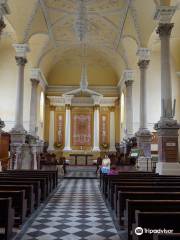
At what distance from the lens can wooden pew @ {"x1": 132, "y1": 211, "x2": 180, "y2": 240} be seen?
3.22m

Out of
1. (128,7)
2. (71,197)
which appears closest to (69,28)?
(128,7)

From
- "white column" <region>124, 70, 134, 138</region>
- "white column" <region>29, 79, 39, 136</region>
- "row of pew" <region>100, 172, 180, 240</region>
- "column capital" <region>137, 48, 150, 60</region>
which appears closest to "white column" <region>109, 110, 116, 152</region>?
"white column" <region>124, 70, 134, 138</region>

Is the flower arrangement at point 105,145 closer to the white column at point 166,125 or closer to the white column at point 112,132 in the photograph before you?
the white column at point 112,132

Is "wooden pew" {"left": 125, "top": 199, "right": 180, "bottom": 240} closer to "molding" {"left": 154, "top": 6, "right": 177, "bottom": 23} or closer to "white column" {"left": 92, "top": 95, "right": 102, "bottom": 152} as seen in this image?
"molding" {"left": 154, "top": 6, "right": 177, "bottom": 23}

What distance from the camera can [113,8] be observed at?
17359 millimetres

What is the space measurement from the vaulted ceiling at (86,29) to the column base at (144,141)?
4.47m

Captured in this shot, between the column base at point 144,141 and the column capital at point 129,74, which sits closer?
the column base at point 144,141

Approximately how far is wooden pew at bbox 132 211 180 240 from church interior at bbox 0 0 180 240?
0.4 inches

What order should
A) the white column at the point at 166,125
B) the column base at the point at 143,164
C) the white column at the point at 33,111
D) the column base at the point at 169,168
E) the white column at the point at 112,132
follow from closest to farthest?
1. the column base at the point at 169,168
2. the white column at the point at 166,125
3. the column base at the point at 143,164
4. the white column at the point at 33,111
5. the white column at the point at 112,132

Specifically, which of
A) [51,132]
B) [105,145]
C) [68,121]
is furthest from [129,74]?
[51,132]

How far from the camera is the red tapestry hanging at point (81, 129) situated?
2709cm

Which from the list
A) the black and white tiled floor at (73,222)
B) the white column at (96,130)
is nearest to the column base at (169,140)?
the black and white tiled floor at (73,222)

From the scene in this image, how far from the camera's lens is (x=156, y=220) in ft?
10.7

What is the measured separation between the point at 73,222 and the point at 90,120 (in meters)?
21.5
